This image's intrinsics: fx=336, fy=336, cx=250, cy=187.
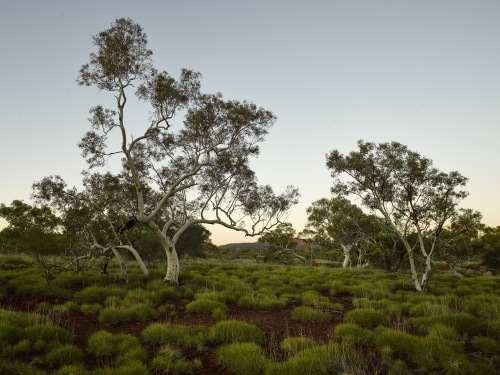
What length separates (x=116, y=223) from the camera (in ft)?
70.6

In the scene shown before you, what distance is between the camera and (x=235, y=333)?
940cm

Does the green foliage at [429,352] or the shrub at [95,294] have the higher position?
the shrub at [95,294]

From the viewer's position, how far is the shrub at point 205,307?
1289 centimetres

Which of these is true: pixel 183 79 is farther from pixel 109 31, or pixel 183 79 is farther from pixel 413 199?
pixel 413 199

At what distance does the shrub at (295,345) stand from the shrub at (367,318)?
3449 mm

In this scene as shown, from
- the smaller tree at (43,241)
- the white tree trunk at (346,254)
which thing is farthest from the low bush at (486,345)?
the white tree trunk at (346,254)

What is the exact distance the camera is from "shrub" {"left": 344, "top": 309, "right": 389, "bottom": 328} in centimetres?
1144

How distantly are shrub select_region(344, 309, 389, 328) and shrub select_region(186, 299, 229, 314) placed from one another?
184 inches

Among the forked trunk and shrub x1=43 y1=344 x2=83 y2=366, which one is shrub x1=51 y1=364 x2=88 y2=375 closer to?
shrub x1=43 y1=344 x2=83 y2=366

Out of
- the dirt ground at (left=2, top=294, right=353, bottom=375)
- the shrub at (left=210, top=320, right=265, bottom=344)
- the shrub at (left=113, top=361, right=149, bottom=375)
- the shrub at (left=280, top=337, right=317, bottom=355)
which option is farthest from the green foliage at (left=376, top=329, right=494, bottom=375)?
the shrub at (left=113, top=361, right=149, bottom=375)

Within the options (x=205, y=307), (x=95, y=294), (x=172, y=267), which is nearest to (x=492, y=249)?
(x=172, y=267)

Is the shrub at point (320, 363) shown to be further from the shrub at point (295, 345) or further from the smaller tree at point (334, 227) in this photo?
the smaller tree at point (334, 227)

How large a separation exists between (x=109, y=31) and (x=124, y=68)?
184cm

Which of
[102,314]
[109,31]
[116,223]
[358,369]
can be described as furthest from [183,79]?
[358,369]
